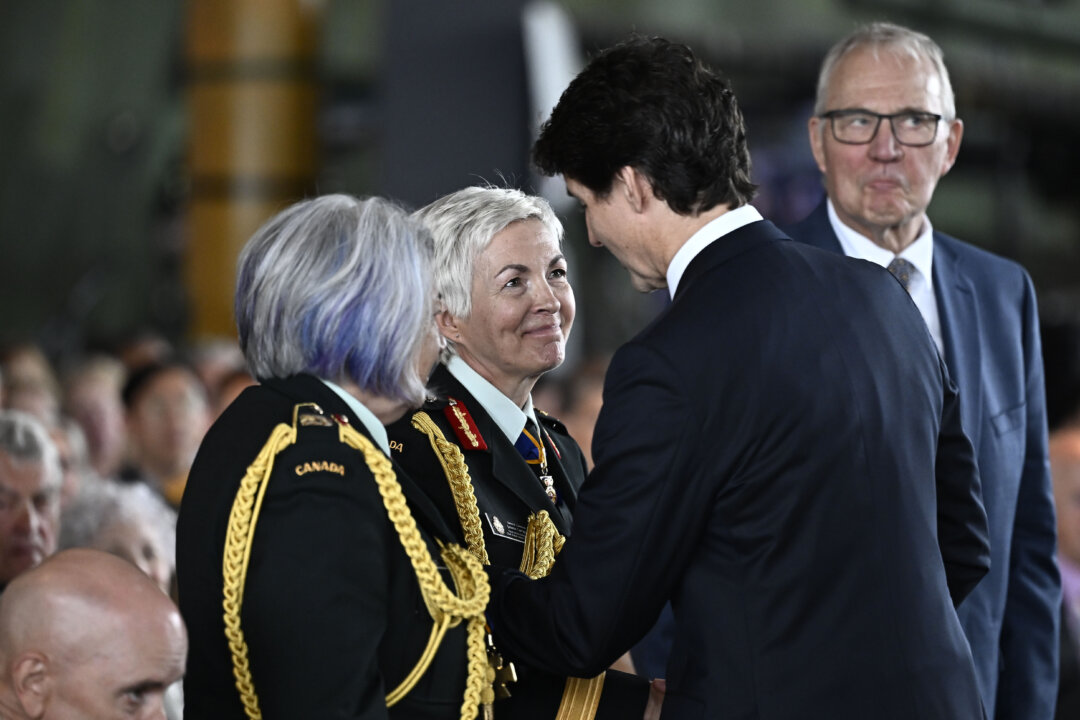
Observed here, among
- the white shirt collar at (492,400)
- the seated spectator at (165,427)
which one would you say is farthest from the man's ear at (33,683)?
the seated spectator at (165,427)

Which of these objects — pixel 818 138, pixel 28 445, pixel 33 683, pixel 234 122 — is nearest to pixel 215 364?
pixel 234 122

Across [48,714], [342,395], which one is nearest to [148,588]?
[48,714]

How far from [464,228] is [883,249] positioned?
85 centimetres

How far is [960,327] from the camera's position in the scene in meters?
2.60

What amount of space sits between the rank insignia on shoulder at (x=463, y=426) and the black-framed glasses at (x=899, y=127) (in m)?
0.98

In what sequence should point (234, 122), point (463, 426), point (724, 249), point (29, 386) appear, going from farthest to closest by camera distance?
point (234, 122) → point (29, 386) → point (463, 426) → point (724, 249)

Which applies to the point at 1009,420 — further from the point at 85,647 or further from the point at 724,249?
the point at 85,647

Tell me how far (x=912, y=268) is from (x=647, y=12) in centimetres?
1272

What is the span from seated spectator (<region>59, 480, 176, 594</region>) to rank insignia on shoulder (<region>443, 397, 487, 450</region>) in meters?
1.25

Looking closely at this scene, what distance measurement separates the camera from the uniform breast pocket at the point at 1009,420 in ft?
8.32

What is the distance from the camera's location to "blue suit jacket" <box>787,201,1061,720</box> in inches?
99.0

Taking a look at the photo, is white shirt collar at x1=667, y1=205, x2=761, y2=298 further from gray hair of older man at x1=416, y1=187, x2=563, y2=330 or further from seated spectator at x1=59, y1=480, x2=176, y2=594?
seated spectator at x1=59, y1=480, x2=176, y2=594

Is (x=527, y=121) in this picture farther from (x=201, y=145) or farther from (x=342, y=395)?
(x=342, y=395)

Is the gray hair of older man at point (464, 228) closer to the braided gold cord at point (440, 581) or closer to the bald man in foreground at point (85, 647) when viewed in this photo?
the braided gold cord at point (440, 581)
